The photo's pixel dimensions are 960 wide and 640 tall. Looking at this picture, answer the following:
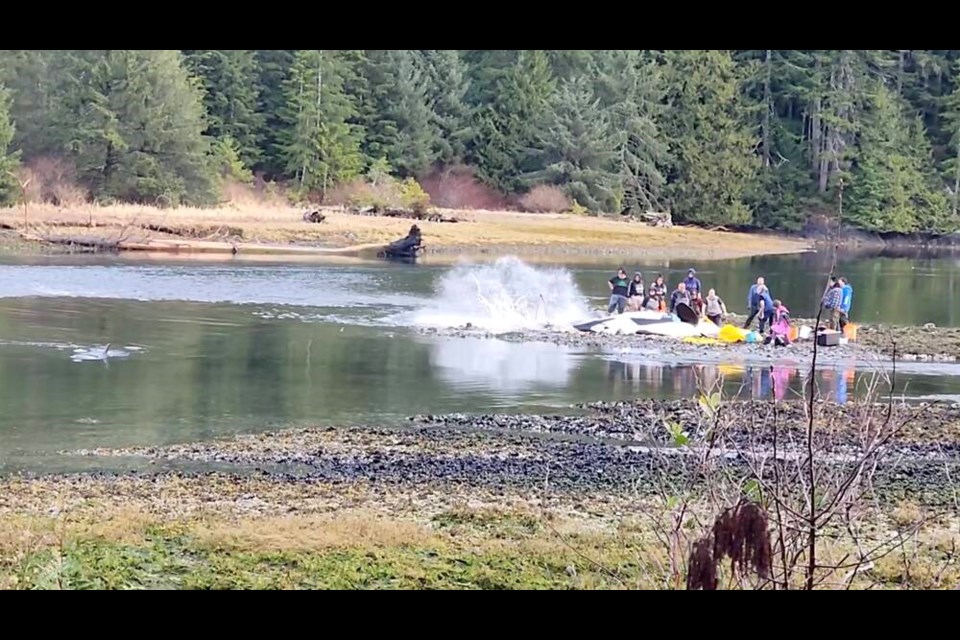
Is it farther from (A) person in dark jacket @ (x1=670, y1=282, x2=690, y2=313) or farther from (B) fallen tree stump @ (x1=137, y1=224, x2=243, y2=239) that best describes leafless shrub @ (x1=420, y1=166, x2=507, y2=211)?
(A) person in dark jacket @ (x1=670, y1=282, x2=690, y2=313)

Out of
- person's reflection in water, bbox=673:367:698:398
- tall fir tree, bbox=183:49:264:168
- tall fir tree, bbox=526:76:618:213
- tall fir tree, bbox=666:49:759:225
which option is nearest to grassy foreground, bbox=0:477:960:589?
person's reflection in water, bbox=673:367:698:398

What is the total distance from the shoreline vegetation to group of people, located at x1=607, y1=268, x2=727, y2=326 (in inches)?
456

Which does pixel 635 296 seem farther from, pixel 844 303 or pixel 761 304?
pixel 844 303

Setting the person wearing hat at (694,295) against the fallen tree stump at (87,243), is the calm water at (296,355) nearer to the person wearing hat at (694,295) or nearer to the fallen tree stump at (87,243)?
the person wearing hat at (694,295)

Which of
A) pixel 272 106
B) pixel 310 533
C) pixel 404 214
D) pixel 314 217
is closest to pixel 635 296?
pixel 310 533

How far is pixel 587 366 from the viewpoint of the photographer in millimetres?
25625

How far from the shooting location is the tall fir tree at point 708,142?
8044cm

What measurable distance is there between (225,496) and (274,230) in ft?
160

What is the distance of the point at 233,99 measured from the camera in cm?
7712

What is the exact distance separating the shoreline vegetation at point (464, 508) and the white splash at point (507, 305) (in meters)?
13.3

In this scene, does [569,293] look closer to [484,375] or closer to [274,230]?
[484,375]
